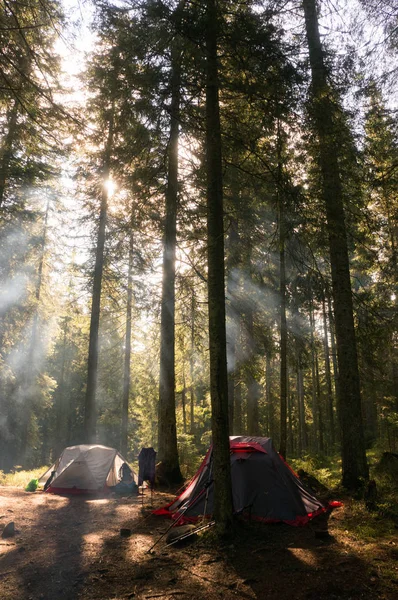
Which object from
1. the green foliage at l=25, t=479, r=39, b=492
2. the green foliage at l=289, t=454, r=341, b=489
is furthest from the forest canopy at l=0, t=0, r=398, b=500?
the green foliage at l=25, t=479, r=39, b=492

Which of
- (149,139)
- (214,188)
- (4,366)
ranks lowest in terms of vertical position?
(4,366)

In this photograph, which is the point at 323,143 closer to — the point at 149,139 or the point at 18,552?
the point at 149,139

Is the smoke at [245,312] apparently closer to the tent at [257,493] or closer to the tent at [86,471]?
the tent at [86,471]

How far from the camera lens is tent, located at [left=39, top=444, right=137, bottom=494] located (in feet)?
35.3

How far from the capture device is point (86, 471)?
11.0m

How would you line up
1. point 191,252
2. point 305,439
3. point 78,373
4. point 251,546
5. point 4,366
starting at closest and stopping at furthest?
point 251,546 → point 191,252 → point 4,366 → point 305,439 → point 78,373

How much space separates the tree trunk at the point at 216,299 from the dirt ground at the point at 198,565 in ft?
2.39

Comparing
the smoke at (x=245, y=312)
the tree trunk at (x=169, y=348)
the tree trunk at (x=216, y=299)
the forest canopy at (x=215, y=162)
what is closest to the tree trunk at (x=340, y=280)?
the forest canopy at (x=215, y=162)

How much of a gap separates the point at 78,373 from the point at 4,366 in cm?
2366

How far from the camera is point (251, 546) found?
553 centimetres

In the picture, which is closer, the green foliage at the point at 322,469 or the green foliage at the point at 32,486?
the green foliage at the point at 322,469

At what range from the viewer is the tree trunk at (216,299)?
610 cm

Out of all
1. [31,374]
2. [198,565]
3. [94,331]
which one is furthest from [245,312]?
[31,374]

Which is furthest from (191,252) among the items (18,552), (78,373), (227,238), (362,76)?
(78,373)
